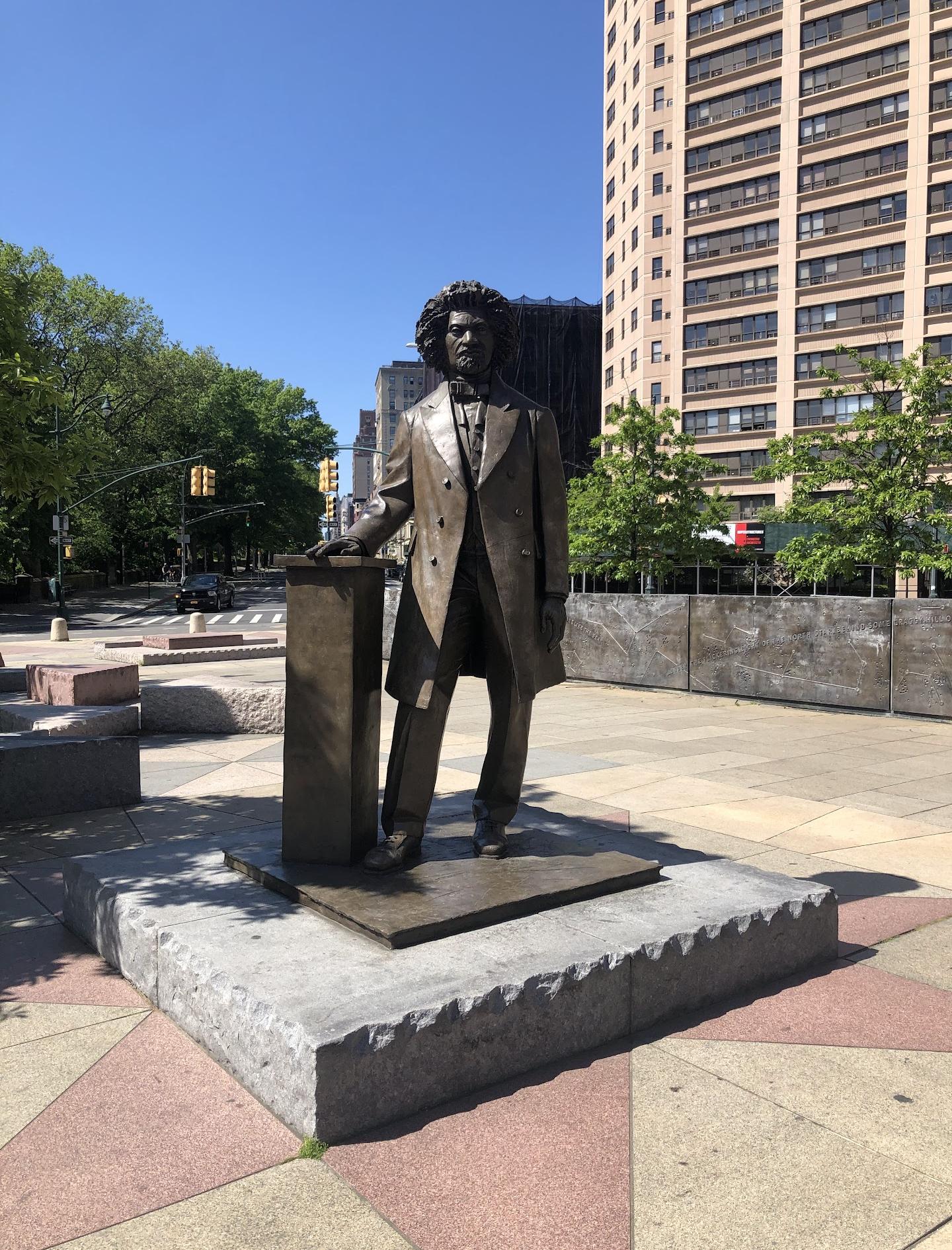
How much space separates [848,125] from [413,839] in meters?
54.0

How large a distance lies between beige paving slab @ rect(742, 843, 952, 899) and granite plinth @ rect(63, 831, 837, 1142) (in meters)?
1.11

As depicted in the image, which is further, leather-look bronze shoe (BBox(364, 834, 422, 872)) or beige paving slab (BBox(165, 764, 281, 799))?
beige paving slab (BBox(165, 764, 281, 799))

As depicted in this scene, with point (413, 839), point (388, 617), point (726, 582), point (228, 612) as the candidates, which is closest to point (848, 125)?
point (726, 582)

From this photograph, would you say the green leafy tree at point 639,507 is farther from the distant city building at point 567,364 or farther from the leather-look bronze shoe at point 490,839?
the distant city building at point 567,364

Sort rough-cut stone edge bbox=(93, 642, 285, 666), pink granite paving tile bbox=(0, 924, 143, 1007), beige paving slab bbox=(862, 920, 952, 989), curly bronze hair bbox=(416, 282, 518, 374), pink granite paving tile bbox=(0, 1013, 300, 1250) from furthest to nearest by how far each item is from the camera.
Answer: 1. rough-cut stone edge bbox=(93, 642, 285, 666)
2. curly bronze hair bbox=(416, 282, 518, 374)
3. beige paving slab bbox=(862, 920, 952, 989)
4. pink granite paving tile bbox=(0, 924, 143, 1007)
5. pink granite paving tile bbox=(0, 1013, 300, 1250)

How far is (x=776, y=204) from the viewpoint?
50.4 meters

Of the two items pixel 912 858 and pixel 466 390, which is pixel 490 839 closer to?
pixel 466 390

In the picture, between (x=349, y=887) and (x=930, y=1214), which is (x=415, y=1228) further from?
(x=349, y=887)

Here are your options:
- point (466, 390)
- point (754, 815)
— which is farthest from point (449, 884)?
point (754, 815)

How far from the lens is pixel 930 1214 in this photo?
95.3 inches

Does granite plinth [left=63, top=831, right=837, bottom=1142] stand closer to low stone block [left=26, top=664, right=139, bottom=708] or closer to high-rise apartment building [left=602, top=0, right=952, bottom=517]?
low stone block [left=26, top=664, right=139, bottom=708]

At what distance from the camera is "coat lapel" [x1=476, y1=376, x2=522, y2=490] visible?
4.32 meters

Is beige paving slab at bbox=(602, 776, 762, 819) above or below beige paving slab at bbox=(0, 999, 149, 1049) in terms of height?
below

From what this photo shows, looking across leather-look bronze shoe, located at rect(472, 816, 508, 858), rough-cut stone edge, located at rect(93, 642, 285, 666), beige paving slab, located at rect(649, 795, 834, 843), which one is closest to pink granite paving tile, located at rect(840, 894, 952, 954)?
beige paving slab, located at rect(649, 795, 834, 843)
